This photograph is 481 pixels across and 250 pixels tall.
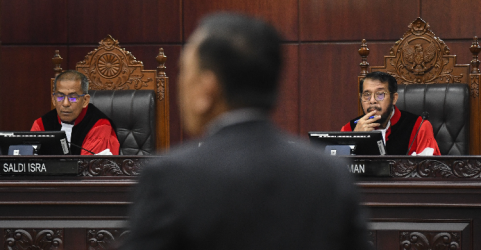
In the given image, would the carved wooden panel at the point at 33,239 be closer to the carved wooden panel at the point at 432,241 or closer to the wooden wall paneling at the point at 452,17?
the carved wooden panel at the point at 432,241

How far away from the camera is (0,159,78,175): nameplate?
2348 millimetres

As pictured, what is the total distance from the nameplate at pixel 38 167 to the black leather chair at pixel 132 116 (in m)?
1.05

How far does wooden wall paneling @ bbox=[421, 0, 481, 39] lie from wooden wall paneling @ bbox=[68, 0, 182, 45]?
6.58 feet

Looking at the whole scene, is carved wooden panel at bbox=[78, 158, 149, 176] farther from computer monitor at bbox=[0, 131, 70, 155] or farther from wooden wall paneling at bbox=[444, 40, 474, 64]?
wooden wall paneling at bbox=[444, 40, 474, 64]

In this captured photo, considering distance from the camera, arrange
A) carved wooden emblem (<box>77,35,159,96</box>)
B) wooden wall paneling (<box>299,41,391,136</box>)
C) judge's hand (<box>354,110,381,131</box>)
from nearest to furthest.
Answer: judge's hand (<box>354,110,381,131</box>) < carved wooden emblem (<box>77,35,159,96</box>) < wooden wall paneling (<box>299,41,391,136</box>)

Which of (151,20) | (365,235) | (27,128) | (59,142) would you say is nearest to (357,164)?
(59,142)

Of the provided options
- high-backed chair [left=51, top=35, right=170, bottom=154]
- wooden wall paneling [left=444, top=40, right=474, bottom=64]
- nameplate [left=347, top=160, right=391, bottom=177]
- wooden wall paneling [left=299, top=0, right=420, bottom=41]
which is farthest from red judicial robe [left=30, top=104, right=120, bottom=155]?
wooden wall paneling [left=444, top=40, right=474, bottom=64]

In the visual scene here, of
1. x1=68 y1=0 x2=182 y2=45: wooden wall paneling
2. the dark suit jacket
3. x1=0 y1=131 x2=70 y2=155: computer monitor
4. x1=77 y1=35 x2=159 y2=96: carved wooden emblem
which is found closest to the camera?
the dark suit jacket

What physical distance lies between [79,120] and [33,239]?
1195 millimetres

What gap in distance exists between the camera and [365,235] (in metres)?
0.72

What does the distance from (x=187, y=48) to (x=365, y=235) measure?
331 millimetres

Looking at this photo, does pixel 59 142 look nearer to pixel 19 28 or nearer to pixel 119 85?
pixel 119 85

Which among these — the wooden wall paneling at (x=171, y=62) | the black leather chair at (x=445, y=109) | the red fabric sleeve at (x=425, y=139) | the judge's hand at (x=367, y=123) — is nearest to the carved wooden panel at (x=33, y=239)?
the judge's hand at (x=367, y=123)

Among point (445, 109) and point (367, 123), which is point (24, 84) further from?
point (445, 109)
